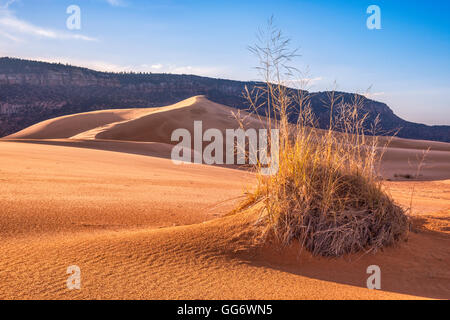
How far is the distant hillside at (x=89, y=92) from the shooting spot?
58.4 meters

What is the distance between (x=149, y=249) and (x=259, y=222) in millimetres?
969

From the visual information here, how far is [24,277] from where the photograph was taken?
2.27 m

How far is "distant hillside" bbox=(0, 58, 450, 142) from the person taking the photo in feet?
192

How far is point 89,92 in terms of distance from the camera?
2886 inches

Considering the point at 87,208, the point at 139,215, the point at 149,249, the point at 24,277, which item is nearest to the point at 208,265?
the point at 149,249
